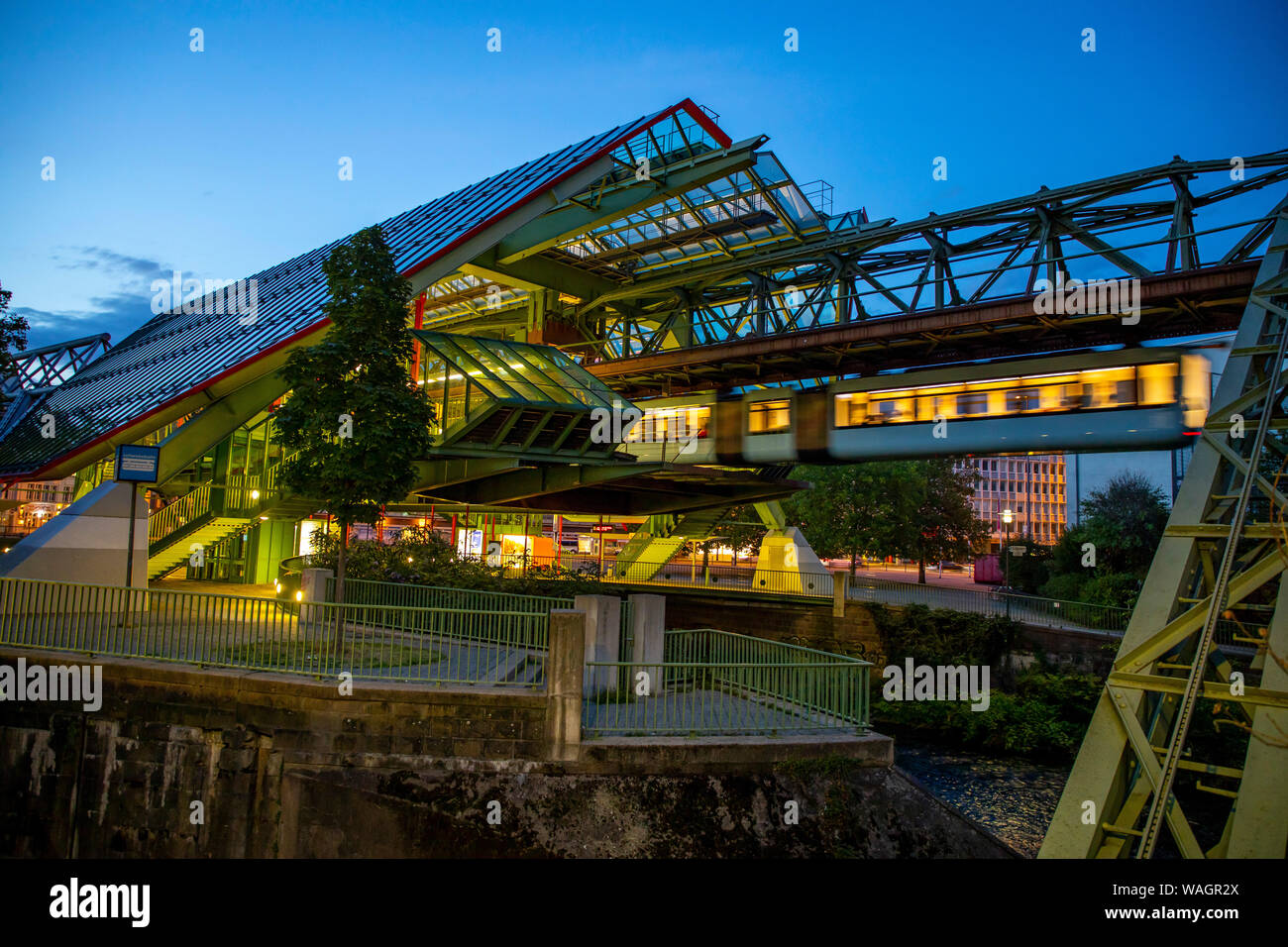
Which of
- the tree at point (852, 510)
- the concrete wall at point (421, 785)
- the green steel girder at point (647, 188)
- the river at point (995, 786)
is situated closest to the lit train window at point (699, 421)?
the green steel girder at point (647, 188)

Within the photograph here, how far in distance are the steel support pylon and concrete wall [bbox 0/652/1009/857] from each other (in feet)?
11.6

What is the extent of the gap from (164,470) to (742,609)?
1959 cm

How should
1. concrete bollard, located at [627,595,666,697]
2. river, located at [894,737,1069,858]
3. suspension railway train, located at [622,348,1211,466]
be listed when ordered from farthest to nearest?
suspension railway train, located at [622,348,1211,466] < river, located at [894,737,1069,858] < concrete bollard, located at [627,595,666,697]

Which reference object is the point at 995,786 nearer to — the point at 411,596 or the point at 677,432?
the point at 677,432

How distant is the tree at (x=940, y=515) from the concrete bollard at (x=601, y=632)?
3585cm

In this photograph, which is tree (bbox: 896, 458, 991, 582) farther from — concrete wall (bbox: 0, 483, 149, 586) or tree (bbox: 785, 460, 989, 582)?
concrete wall (bbox: 0, 483, 149, 586)

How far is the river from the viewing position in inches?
640

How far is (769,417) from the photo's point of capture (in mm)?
24797

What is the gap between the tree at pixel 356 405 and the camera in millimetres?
12914

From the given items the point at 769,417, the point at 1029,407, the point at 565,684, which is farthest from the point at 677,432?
the point at 565,684

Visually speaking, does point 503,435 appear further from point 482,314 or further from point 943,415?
point 482,314

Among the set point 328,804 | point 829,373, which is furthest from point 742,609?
point 328,804

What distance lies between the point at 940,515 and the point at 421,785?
42.2 m

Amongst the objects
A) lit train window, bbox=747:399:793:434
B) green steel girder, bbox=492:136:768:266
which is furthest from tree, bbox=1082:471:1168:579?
green steel girder, bbox=492:136:768:266
